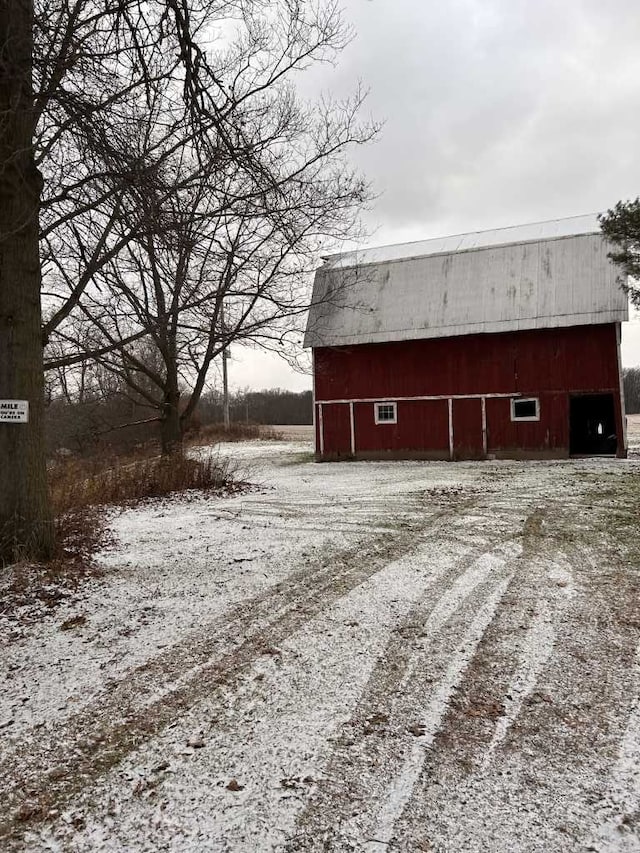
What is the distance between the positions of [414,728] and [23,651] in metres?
2.88

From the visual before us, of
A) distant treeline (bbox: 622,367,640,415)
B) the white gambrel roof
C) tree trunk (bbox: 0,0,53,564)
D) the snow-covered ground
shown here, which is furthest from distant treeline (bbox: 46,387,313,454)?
distant treeline (bbox: 622,367,640,415)

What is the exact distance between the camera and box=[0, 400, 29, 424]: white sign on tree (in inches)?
217

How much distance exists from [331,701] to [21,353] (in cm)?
456

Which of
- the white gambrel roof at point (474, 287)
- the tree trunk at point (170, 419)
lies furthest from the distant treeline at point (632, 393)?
the tree trunk at point (170, 419)

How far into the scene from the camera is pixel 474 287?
19328 millimetres

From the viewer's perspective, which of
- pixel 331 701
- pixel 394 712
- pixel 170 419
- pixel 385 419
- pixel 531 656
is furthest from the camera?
pixel 385 419

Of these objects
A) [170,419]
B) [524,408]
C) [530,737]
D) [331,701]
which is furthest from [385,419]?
[530,737]

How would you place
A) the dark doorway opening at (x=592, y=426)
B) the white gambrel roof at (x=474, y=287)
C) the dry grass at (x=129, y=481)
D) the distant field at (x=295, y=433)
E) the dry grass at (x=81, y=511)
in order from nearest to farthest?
the dry grass at (x=81, y=511), the dry grass at (x=129, y=481), the white gambrel roof at (x=474, y=287), the dark doorway opening at (x=592, y=426), the distant field at (x=295, y=433)

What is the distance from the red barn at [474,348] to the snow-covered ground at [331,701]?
12002 millimetres

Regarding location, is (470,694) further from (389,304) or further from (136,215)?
(389,304)

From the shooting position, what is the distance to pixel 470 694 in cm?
325

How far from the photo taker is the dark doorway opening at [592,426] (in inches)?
817

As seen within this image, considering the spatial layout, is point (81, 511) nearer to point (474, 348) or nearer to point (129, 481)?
point (129, 481)

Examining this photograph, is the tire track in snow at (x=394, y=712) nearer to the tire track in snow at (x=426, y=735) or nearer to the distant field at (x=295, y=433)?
the tire track in snow at (x=426, y=735)
